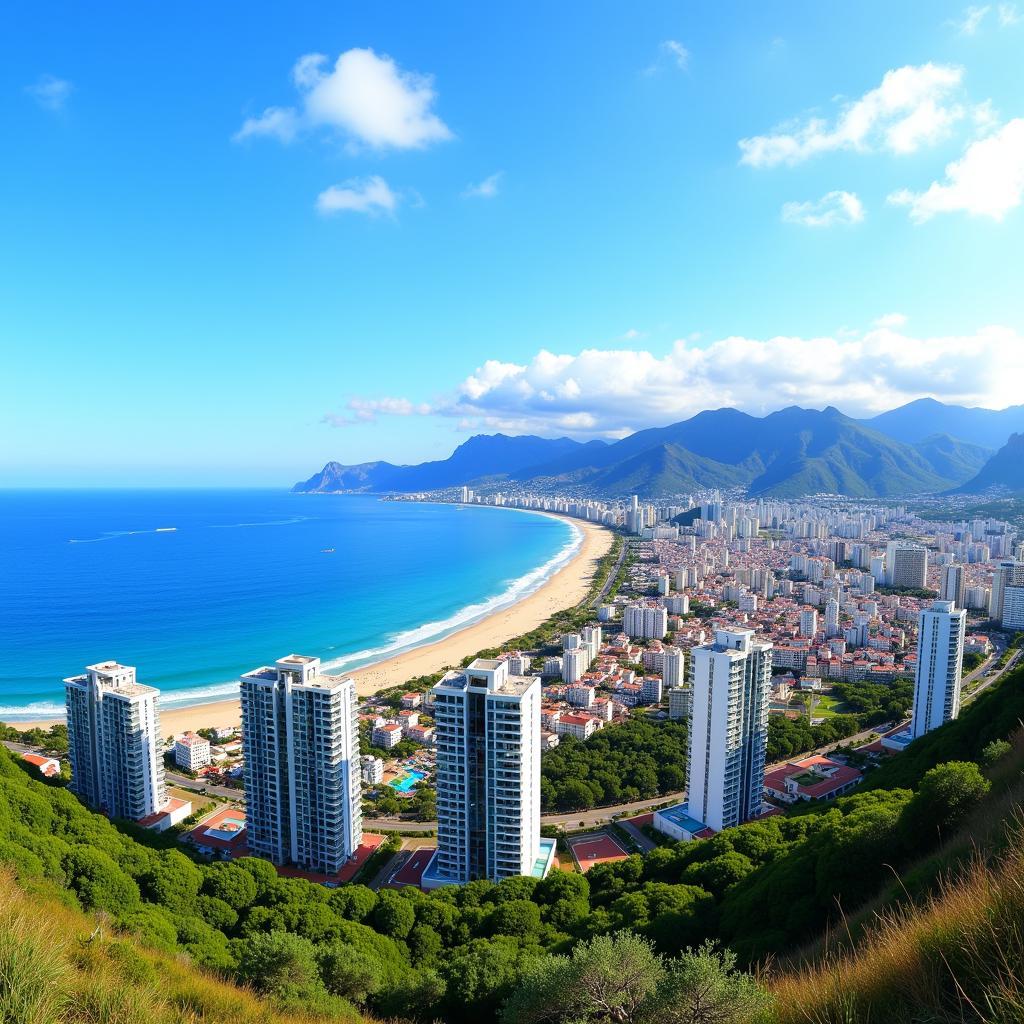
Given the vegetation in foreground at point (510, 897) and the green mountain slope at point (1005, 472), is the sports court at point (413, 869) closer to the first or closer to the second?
the vegetation in foreground at point (510, 897)

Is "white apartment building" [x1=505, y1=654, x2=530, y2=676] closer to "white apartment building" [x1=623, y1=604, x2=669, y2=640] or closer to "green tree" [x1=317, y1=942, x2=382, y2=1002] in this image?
"white apartment building" [x1=623, y1=604, x2=669, y2=640]

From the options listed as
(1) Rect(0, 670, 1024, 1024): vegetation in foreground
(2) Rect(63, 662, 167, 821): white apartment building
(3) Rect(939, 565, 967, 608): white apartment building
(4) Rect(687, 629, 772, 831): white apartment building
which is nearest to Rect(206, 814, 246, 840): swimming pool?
(2) Rect(63, 662, 167, 821): white apartment building

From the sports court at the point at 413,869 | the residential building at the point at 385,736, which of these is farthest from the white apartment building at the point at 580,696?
the sports court at the point at 413,869

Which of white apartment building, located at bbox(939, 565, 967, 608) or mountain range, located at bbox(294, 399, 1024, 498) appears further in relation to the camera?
mountain range, located at bbox(294, 399, 1024, 498)

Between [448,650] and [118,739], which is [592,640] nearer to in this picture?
[448,650]

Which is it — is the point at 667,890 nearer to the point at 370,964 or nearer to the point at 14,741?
the point at 370,964

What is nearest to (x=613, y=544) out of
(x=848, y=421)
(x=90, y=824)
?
(x=90, y=824)
